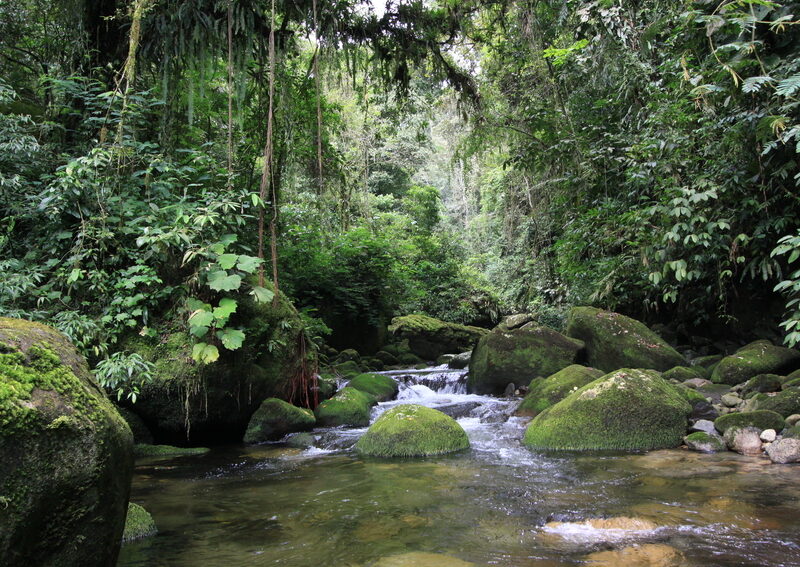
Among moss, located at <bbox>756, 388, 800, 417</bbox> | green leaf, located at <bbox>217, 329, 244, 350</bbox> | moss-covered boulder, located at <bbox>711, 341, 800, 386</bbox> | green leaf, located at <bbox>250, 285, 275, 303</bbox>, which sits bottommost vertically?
moss, located at <bbox>756, 388, 800, 417</bbox>

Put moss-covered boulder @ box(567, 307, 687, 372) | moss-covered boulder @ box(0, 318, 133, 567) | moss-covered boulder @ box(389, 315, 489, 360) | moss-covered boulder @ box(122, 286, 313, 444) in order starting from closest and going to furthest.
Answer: moss-covered boulder @ box(0, 318, 133, 567) < moss-covered boulder @ box(122, 286, 313, 444) < moss-covered boulder @ box(567, 307, 687, 372) < moss-covered boulder @ box(389, 315, 489, 360)

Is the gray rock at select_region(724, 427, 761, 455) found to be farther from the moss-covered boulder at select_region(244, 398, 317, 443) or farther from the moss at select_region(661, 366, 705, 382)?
the moss-covered boulder at select_region(244, 398, 317, 443)

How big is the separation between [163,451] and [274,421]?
1.39m

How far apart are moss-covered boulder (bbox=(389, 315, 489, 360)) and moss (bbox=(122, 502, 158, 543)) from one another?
470 inches

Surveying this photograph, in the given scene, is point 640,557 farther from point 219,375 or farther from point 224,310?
point 219,375

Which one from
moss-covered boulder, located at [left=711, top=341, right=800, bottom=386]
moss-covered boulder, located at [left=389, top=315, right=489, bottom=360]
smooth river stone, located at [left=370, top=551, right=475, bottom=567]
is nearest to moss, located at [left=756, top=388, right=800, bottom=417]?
moss-covered boulder, located at [left=711, top=341, right=800, bottom=386]

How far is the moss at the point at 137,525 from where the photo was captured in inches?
138

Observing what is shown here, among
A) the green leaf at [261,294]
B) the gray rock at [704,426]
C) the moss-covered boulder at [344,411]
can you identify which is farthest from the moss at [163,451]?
the gray rock at [704,426]

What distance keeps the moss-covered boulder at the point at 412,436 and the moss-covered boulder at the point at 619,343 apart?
3.80m

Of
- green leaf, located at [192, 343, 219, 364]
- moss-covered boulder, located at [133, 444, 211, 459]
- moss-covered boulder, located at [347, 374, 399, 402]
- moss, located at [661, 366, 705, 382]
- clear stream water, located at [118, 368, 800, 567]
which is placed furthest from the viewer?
moss-covered boulder, located at [347, 374, 399, 402]

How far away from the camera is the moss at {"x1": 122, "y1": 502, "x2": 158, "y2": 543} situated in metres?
3.51

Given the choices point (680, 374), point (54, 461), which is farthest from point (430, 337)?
point (54, 461)

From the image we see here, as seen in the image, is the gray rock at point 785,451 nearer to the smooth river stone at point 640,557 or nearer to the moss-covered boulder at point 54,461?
the smooth river stone at point 640,557

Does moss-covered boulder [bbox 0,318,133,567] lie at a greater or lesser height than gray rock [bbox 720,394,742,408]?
greater
